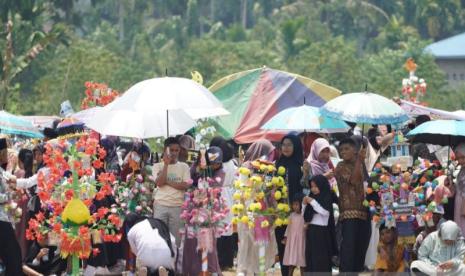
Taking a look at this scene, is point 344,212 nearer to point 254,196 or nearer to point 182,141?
point 254,196

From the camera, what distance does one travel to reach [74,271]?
1391 centimetres

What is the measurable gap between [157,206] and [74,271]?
1146mm

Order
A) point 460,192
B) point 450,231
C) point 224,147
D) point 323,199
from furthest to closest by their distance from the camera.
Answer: point 224,147 < point 323,199 < point 460,192 < point 450,231

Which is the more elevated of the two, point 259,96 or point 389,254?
point 259,96

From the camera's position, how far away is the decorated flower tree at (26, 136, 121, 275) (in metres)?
13.8

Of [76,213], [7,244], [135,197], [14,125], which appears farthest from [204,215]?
[14,125]

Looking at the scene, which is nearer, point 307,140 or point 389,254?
point 389,254

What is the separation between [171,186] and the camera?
47.3ft

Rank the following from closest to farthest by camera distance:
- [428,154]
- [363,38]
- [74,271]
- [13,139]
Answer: [74,271], [428,154], [13,139], [363,38]

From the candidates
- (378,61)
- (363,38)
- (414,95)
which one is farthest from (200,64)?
(414,95)

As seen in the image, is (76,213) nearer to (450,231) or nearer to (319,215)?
(319,215)

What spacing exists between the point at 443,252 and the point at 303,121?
2593 mm

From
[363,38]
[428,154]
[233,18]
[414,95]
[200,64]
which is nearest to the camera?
[428,154]

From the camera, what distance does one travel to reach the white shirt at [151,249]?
45.2ft
